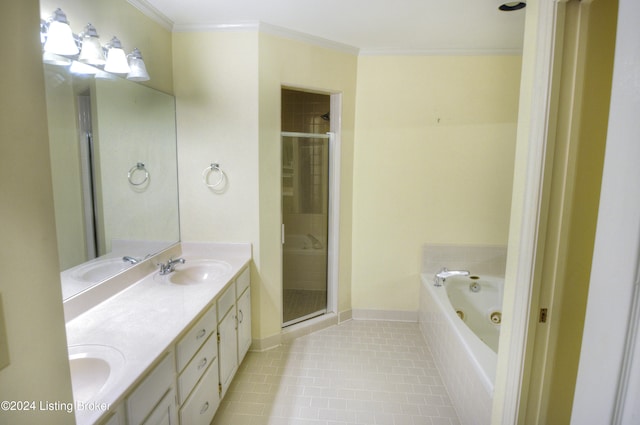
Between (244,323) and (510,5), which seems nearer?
(510,5)

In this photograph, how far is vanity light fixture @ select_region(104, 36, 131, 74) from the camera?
1.75m

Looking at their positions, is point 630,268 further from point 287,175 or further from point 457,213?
point 457,213

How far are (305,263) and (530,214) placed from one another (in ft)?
8.14

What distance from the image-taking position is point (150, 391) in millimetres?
1197

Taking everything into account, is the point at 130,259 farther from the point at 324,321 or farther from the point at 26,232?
the point at 324,321

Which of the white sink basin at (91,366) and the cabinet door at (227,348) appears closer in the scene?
the white sink basin at (91,366)

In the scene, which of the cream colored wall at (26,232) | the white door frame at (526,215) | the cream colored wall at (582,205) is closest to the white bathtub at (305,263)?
the white door frame at (526,215)

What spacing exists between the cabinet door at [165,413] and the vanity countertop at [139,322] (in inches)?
8.2

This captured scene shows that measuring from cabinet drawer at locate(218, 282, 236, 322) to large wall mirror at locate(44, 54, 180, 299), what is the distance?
23.6 inches

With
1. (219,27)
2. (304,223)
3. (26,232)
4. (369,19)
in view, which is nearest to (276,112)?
(219,27)

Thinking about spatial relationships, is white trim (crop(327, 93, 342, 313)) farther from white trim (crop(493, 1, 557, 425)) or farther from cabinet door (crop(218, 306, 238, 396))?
white trim (crop(493, 1, 557, 425))

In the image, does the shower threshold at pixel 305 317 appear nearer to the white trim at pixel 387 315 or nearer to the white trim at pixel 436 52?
the white trim at pixel 387 315

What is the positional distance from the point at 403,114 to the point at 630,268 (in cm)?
275

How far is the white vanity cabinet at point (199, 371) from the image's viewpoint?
1468 millimetres
